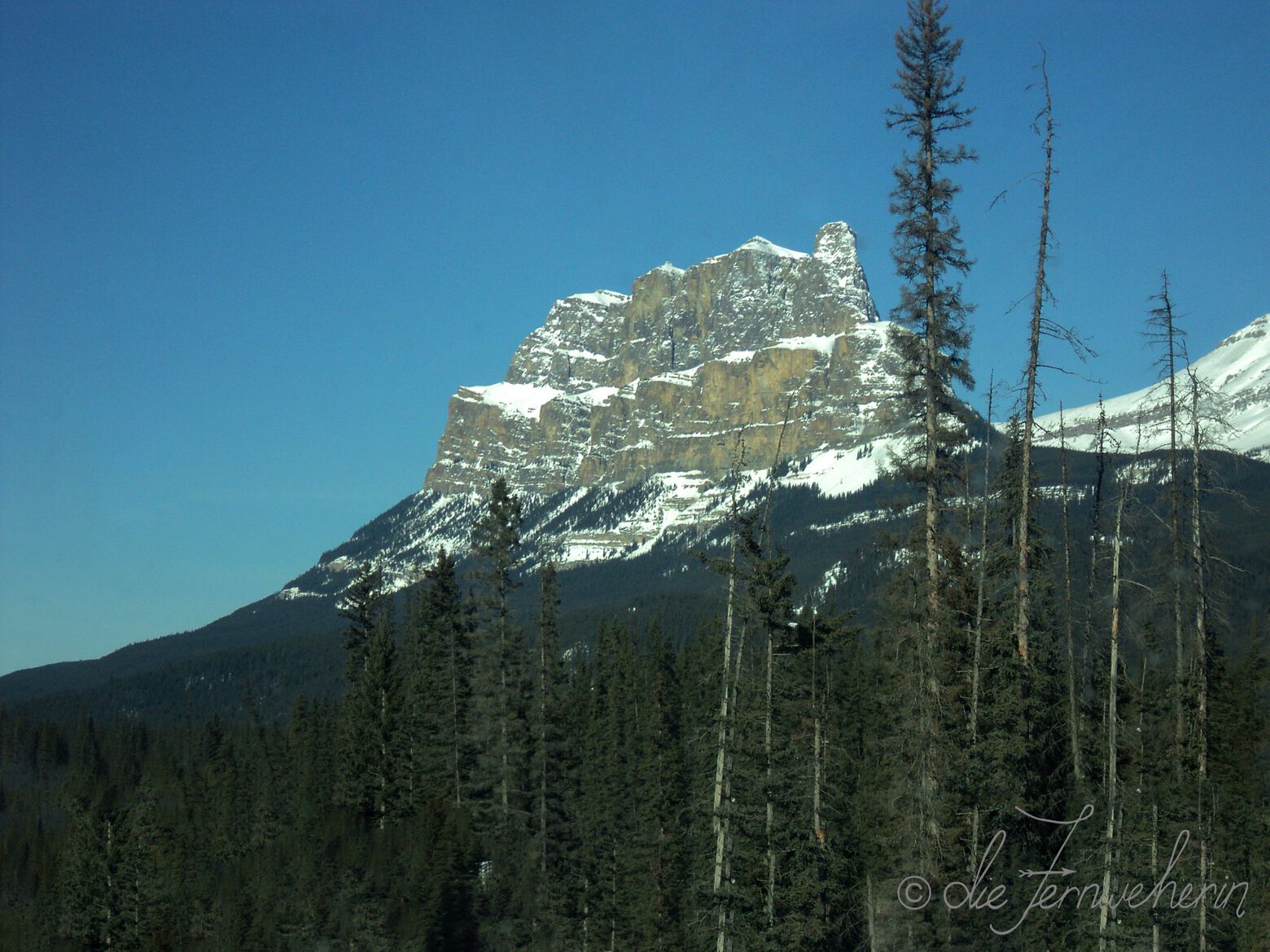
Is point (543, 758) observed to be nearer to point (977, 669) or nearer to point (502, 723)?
point (502, 723)

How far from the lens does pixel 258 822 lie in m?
77.9

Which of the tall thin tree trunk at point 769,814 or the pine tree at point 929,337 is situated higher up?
the pine tree at point 929,337

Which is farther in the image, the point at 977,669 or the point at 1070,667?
the point at 1070,667

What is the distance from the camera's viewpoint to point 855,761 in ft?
133

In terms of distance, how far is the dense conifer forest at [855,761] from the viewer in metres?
26.2

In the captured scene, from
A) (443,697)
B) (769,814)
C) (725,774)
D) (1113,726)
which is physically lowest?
(769,814)

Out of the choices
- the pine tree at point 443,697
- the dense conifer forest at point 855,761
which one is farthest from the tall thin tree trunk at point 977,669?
the pine tree at point 443,697

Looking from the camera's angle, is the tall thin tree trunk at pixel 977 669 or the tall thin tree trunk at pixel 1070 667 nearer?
the tall thin tree trunk at pixel 977 669

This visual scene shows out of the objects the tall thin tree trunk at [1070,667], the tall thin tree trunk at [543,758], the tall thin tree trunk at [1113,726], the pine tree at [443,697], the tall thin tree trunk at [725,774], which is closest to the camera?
the tall thin tree trunk at [1113,726]

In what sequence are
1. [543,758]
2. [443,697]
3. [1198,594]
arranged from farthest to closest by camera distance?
[443,697] → [543,758] → [1198,594]

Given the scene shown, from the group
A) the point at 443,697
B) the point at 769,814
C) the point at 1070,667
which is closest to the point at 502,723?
the point at 443,697

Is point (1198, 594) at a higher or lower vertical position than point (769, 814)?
higher

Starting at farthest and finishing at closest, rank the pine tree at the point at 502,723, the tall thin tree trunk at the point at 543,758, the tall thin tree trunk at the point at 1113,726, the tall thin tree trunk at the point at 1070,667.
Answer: the tall thin tree trunk at the point at 543,758
the pine tree at the point at 502,723
the tall thin tree trunk at the point at 1070,667
the tall thin tree trunk at the point at 1113,726

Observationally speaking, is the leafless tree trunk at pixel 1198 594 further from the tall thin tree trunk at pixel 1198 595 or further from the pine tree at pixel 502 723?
the pine tree at pixel 502 723
